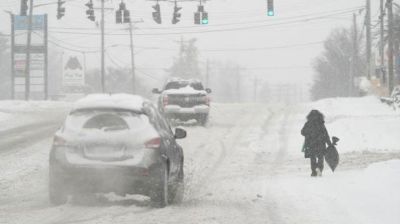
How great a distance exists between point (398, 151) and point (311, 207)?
33.1ft

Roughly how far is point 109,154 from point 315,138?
19.0ft

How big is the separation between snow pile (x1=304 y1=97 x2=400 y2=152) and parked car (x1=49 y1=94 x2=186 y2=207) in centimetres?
1149

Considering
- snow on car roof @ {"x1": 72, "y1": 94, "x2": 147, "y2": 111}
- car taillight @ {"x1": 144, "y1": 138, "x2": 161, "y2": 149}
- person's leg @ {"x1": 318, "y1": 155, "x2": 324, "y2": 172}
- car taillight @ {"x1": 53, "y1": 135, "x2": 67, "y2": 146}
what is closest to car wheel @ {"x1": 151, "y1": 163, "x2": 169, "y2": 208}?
car taillight @ {"x1": 144, "y1": 138, "x2": 161, "y2": 149}

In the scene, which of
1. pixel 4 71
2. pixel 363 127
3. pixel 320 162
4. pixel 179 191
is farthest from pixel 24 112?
pixel 4 71

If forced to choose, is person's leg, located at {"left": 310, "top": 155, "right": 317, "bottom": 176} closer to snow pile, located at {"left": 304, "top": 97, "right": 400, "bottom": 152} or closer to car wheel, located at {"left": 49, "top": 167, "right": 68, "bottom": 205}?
car wheel, located at {"left": 49, "top": 167, "right": 68, "bottom": 205}

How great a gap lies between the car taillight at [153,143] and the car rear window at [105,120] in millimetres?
293

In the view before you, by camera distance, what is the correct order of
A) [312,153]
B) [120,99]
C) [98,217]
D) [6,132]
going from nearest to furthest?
1. [98,217]
2. [120,99]
3. [312,153]
4. [6,132]

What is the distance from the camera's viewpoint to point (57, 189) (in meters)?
10.5

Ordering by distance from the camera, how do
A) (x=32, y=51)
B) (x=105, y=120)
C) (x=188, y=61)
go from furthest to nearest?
1. (x=188, y=61)
2. (x=32, y=51)
3. (x=105, y=120)

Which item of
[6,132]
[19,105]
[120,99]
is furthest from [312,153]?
[19,105]

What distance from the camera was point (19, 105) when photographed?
40188 mm

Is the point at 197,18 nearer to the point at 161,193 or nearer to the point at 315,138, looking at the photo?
the point at 315,138

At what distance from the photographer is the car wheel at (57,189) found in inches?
410

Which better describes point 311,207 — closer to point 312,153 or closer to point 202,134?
point 312,153
